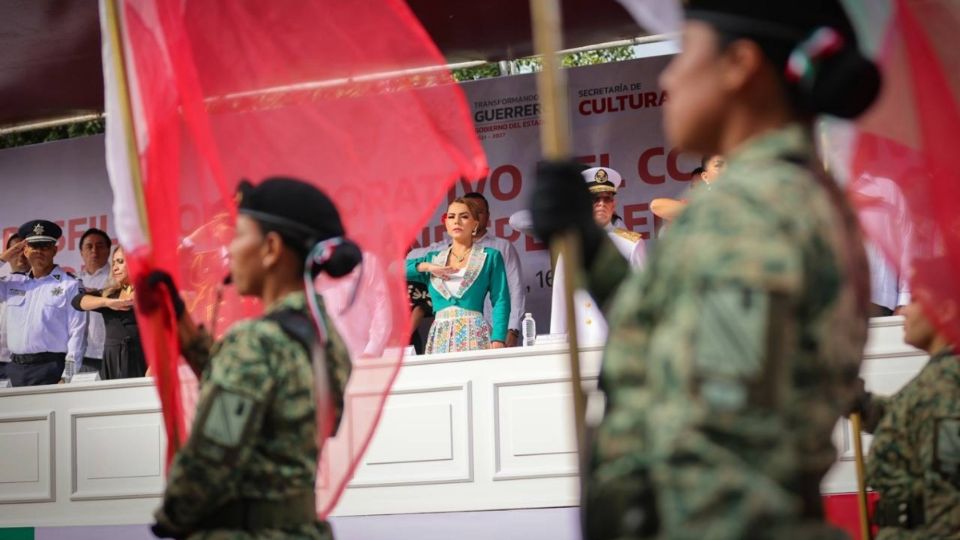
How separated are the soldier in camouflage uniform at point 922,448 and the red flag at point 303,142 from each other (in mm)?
1465

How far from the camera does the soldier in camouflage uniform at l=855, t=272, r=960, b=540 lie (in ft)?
13.3

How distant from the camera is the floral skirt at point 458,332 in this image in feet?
26.7

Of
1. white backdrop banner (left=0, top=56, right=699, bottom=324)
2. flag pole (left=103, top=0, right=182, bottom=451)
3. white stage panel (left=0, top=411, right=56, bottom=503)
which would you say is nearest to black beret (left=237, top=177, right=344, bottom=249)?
flag pole (left=103, top=0, right=182, bottom=451)

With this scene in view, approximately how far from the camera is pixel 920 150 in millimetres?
3965

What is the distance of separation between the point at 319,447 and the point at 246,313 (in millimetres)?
856

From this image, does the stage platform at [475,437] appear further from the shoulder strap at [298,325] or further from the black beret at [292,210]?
the shoulder strap at [298,325]

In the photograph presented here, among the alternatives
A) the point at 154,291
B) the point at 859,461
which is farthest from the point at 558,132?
the point at 859,461

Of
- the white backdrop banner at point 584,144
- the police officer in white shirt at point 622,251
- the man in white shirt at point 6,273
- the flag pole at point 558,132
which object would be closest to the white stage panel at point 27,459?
the man in white shirt at point 6,273

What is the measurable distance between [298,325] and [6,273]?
8287 millimetres

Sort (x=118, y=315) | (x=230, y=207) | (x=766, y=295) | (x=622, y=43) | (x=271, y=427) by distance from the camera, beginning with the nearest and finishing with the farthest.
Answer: (x=766, y=295) < (x=271, y=427) < (x=230, y=207) < (x=118, y=315) < (x=622, y=43)

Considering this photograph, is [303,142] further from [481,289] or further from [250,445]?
[481,289]

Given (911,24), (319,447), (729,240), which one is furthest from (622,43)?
(729,240)

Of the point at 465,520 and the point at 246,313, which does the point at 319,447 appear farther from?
the point at 465,520

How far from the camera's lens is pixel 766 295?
175cm
